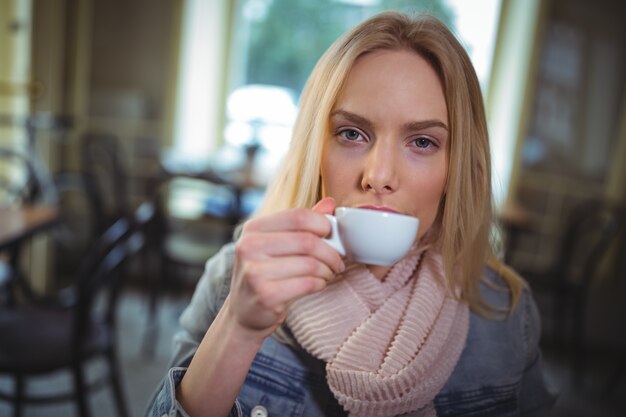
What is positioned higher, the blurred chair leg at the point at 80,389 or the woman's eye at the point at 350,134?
the woman's eye at the point at 350,134

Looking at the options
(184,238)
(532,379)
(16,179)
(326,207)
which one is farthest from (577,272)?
(16,179)

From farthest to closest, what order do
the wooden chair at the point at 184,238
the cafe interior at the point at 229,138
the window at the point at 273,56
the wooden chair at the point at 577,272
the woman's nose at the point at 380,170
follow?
the window at the point at 273,56, the cafe interior at the point at 229,138, the wooden chair at the point at 577,272, the wooden chair at the point at 184,238, the woman's nose at the point at 380,170

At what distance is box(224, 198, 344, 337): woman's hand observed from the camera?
0.56 metres

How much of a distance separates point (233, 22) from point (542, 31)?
2390 mm

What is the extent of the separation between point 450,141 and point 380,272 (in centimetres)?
24

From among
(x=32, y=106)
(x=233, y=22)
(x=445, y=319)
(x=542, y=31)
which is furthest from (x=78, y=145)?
A: (x=445, y=319)

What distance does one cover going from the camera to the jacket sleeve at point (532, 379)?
0.94 m

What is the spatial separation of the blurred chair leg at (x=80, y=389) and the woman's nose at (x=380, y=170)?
139 centimetres

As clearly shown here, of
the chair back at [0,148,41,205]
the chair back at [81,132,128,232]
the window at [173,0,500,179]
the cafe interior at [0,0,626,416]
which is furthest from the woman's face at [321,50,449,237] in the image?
the window at [173,0,500,179]

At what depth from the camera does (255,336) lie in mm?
612

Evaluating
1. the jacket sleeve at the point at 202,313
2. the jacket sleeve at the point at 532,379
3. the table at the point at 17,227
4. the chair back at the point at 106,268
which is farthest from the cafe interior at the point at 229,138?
the jacket sleeve at the point at 532,379

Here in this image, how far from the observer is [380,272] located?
83 centimetres

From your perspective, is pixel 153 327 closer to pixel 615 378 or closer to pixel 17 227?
pixel 17 227

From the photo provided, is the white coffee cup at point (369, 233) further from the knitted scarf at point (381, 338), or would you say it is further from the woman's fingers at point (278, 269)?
the knitted scarf at point (381, 338)
